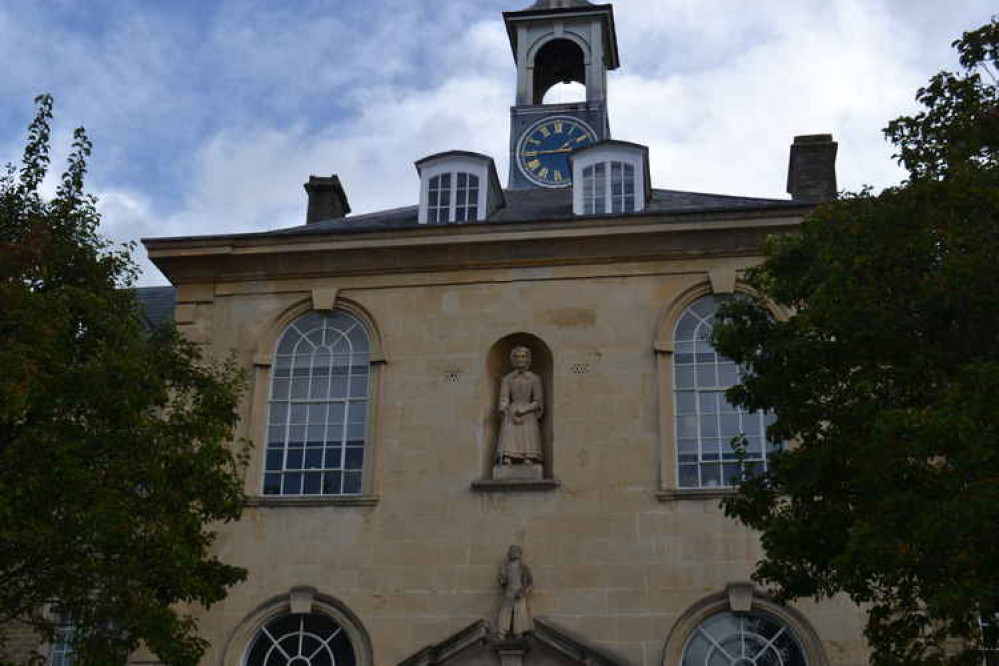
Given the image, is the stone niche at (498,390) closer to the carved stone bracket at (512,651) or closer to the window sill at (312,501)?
the window sill at (312,501)

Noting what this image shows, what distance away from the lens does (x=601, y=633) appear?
17625 mm

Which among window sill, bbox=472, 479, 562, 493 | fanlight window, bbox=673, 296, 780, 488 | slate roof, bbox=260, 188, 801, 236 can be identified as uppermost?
slate roof, bbox=260, 188, 801, 236

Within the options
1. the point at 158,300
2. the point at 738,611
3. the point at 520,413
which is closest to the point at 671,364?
the point at 520,413

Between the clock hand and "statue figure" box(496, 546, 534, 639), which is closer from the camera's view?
"statue figure" box(496, 546, 534, 639)

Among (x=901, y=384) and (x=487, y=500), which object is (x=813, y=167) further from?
(x=901, y=384)

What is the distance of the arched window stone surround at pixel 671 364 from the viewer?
18172 mm

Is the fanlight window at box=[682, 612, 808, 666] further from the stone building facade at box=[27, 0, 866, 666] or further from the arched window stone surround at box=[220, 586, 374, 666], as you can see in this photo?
the arched window stone surround at box=[220, 586, 374, 666]

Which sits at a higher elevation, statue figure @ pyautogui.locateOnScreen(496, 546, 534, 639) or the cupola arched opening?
the cupola arched opening

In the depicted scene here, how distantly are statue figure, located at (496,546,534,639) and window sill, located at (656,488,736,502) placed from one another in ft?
7.08

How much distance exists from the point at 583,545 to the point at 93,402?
24.7ft

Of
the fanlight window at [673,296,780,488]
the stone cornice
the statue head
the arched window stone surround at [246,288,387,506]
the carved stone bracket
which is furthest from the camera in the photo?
the stone cornice

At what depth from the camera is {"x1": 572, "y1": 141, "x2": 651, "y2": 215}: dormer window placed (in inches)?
837

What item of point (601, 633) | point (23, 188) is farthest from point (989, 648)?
point (23, 188)

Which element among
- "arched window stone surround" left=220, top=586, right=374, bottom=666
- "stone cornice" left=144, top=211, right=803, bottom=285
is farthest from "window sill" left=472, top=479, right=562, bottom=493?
"stone cornice" left=144, top=211, right=803, bottom=285
